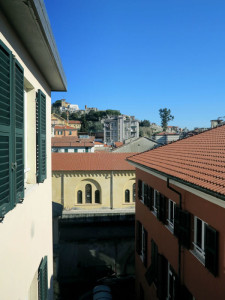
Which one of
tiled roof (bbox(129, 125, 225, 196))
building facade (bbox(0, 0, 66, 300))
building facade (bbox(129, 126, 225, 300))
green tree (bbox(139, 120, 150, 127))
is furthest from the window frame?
green tree (bbox(139, 120, 150, 127))

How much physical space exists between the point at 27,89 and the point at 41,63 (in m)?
0.53

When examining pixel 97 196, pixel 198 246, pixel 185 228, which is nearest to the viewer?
pixel 198 246

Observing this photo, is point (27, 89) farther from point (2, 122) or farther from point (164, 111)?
point (164, 111)

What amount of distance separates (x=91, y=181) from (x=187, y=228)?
2174 cm

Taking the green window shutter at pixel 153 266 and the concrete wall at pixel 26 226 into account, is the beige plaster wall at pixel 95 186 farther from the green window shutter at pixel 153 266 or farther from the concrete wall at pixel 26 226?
the concrete wall at pixel 26 226

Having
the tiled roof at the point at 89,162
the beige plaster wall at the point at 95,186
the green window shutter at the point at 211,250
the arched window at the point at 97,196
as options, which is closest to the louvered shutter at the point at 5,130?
the green window shutter at the point at 211,250

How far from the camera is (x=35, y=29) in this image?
3104 millimetres

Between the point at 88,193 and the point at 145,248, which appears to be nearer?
the point at 145,248

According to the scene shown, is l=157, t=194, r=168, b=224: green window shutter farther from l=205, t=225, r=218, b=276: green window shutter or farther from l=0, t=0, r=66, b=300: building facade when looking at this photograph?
l=0, t=0, r=66, b=300: building facade

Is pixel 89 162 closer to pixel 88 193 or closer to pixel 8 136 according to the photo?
pixel 88 193

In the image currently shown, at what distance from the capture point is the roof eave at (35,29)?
2547 millimetres

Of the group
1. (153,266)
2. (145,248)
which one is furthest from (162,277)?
(145,248)

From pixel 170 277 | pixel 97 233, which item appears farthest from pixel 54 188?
pixel 170 277

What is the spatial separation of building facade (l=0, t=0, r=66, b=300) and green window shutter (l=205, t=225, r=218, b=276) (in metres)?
3.56
